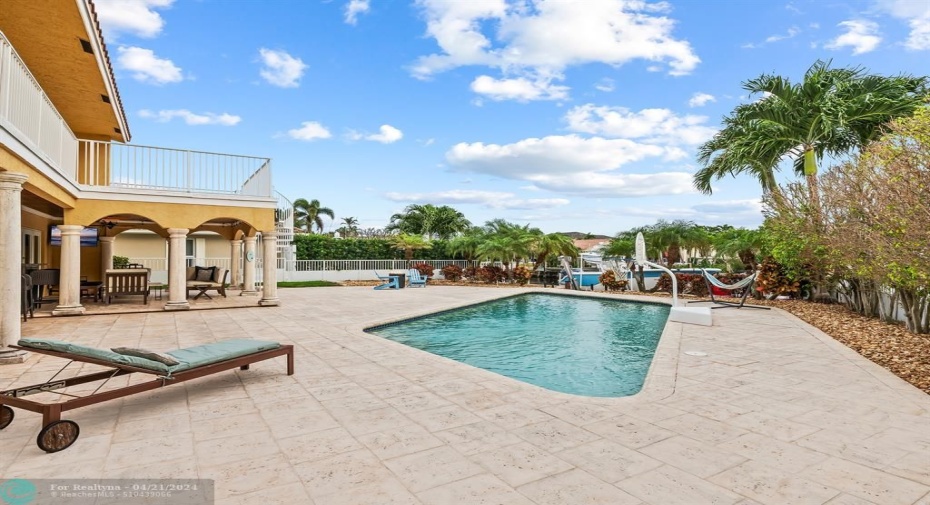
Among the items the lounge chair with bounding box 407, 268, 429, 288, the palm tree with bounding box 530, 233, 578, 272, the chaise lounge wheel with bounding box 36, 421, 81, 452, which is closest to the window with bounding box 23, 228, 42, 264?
the chaise lounge wheel with bounding box 36, 421, 81, 452

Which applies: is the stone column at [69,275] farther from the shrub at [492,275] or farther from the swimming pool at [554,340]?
the shrub at [492,275]

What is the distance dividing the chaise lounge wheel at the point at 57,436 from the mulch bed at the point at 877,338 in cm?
826

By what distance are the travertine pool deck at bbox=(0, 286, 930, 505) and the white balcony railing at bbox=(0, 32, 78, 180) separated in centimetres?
344

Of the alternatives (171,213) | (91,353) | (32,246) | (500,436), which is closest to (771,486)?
(500,436)

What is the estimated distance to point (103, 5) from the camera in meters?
10.0

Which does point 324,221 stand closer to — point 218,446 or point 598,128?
point 598,128

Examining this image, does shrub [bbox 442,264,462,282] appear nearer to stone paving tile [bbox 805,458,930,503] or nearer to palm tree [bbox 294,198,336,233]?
stone paving tile [bbox 805,458,930,503]

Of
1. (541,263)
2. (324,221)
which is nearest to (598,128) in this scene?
(541,263)

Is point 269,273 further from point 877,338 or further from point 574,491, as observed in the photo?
point 877,338

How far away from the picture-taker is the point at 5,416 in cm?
386

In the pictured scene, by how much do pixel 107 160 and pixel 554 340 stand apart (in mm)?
14652

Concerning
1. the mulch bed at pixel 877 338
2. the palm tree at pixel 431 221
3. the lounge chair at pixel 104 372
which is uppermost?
the palm tree at pixel 431 221

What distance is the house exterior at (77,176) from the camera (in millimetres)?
6426

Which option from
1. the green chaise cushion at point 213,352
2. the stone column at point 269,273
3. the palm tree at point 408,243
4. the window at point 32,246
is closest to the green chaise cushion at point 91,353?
the green chaise cushion at point 213,352
